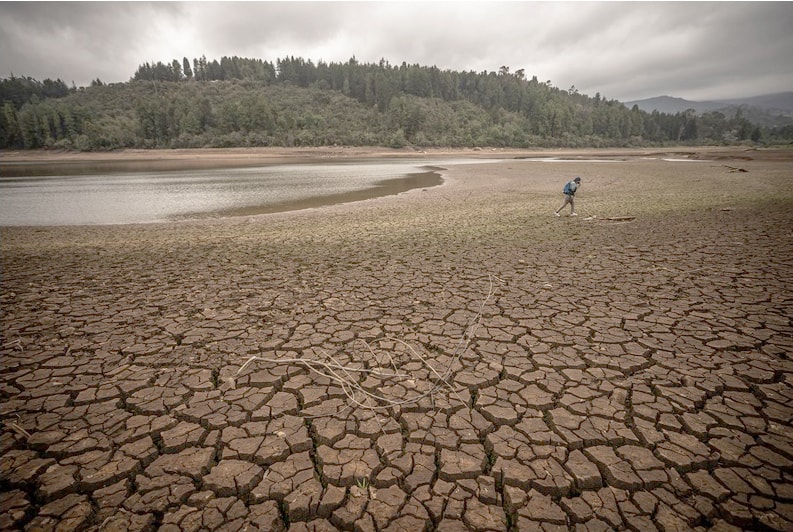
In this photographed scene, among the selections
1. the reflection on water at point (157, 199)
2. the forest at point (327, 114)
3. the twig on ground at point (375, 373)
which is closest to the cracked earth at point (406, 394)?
the twig on ground at point (375, 373)

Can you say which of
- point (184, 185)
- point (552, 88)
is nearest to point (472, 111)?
point (552, 88)

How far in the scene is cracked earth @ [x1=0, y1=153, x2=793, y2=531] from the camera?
2578 millimetres

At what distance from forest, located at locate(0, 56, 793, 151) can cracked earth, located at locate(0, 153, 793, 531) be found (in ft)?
272

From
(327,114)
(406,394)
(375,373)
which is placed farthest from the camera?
(327,114)

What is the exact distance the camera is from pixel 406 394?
3.75 metres

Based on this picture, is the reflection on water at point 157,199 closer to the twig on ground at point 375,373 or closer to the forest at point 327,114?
the twig on ground at point 375,373

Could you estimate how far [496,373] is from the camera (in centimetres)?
408

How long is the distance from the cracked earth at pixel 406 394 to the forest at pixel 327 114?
82795 millimetres

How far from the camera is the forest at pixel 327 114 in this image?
276ft

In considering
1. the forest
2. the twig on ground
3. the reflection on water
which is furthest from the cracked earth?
the forest

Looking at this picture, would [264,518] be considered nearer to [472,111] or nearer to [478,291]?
[478,291]

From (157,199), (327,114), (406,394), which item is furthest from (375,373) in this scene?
(327,114)

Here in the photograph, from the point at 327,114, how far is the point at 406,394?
12086 cm

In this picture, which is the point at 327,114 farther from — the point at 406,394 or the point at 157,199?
the point at 406,394
